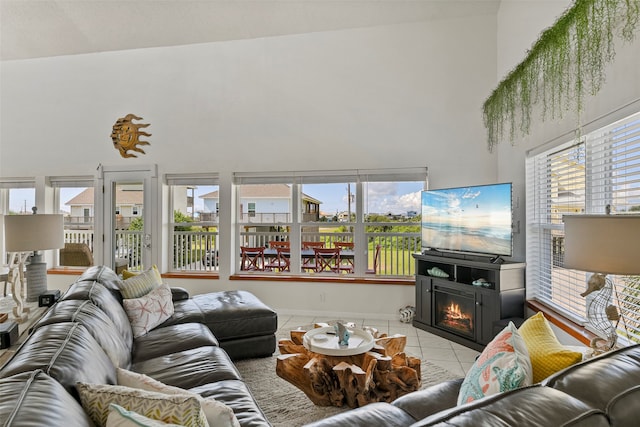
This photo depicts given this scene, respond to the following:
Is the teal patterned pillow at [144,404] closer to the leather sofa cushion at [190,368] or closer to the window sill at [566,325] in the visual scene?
the leather sofa cushion at [190,368]

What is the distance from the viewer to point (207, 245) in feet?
16.1

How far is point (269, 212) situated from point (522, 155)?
3.09 metres

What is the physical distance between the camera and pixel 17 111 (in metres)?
4.97

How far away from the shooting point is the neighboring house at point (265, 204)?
4695mm

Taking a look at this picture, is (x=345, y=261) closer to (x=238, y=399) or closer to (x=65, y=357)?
(x=238, y=399)

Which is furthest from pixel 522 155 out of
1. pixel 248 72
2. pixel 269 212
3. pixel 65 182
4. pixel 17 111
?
pixel 17 111

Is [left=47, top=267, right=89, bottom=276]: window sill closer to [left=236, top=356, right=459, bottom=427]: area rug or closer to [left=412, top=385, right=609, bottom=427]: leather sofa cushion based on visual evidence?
[left=236, top=356, right=459, bottom=427]: area rug

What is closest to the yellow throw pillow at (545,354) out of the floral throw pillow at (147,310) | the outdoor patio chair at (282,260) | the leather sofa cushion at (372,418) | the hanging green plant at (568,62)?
the leather sofa cushion at (372,418)

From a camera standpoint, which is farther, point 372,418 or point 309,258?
point 309,258

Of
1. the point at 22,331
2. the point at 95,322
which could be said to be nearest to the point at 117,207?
the point at 22,331

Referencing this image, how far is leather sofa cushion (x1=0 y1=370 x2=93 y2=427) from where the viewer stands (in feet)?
2.80

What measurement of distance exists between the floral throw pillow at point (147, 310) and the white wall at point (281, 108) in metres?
1.82

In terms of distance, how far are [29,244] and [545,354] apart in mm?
3262

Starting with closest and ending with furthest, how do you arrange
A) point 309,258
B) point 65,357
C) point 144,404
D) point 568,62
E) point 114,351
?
1. point 144,404
2. point 65,357
3. point 114,351
4. point 568,62
5. point 309,258
